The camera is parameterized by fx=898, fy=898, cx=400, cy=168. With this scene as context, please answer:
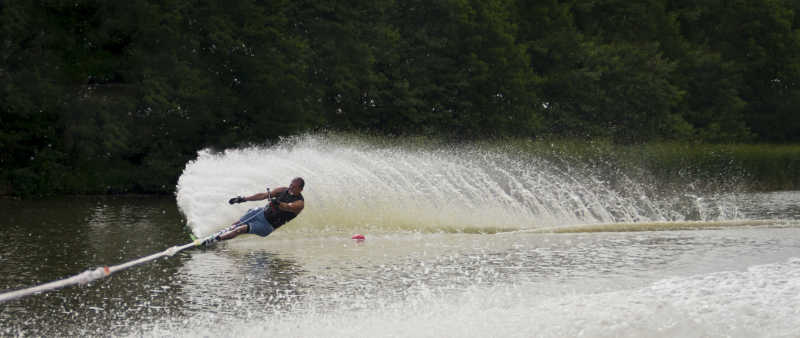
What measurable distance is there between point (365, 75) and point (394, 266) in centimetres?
2722

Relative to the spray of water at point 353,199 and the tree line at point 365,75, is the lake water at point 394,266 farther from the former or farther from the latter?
the tree line at point 365,75

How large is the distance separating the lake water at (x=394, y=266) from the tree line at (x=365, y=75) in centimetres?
1073

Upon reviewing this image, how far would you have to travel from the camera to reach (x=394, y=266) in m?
13.8

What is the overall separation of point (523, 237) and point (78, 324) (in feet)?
31.3

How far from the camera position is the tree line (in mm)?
34312

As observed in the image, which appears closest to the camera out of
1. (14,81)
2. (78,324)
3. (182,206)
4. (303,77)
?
(78,324)

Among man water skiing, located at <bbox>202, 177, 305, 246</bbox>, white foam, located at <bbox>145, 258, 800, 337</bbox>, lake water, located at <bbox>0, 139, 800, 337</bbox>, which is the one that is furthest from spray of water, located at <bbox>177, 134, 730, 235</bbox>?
white foam, located at <bbox>145, 258, 800, 337</bbox>

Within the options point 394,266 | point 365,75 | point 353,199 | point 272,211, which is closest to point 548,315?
point 394,266

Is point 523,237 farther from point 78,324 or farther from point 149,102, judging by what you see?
point 149,102

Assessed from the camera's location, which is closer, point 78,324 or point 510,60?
point 78,324

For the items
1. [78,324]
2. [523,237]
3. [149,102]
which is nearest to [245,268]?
[78,324]

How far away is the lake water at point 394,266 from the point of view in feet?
33.6

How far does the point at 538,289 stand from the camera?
11.9m

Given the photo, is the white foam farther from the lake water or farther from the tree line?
the tree line
